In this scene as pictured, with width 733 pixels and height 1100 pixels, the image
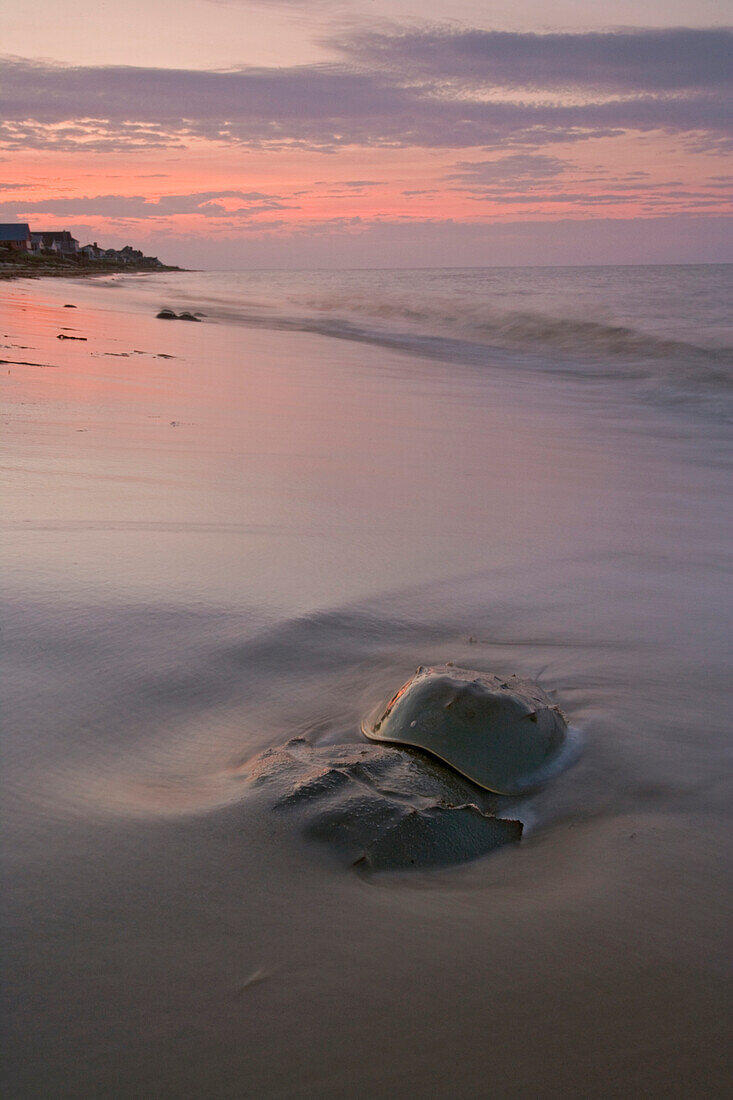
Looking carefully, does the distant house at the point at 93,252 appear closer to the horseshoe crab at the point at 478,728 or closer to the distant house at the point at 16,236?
the distant house at the point at 16,236

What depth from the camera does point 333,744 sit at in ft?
7.71

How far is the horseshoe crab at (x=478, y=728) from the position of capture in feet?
7.41

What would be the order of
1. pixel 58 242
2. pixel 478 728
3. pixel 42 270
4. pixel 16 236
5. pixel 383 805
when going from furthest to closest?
pixel 58 242, pixel 16 236, pixel 42 270, pixel 478 728, pixel 383 805

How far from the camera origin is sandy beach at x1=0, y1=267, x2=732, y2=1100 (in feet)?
4.73

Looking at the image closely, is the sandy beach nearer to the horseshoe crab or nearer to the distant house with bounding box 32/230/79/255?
the horseshoe crab

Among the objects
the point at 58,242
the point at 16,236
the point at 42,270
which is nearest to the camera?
the point at 42,270

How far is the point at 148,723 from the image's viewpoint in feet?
7.86

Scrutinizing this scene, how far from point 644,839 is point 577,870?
0.77 ft

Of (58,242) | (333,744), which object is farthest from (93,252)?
(333,744)

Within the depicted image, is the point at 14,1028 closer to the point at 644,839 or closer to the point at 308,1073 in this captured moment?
the point at 308,1073

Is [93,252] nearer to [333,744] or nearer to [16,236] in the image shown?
[16,236]

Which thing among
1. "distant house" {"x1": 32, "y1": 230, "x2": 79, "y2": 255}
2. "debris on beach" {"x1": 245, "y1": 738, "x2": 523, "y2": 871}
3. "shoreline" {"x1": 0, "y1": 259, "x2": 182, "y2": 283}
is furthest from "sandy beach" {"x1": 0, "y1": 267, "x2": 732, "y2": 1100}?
"distant house" {"x1": 32, "y1": 230, "x2": 79, "y2": 255}

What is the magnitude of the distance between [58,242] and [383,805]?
84270mm

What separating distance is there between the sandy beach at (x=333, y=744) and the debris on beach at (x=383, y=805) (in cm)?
5
